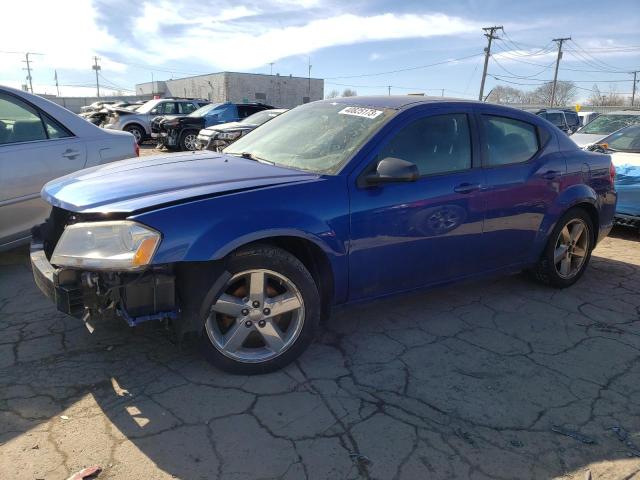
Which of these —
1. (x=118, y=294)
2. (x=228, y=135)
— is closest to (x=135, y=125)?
(x=228, y=135)

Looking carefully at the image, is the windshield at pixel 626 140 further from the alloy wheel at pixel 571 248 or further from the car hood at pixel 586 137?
the alloy wheel at pixel 571 248

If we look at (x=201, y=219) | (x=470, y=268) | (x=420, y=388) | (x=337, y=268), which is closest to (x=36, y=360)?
(x=201, y=219)

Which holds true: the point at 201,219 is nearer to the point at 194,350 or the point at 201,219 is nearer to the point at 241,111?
the point at 194,350

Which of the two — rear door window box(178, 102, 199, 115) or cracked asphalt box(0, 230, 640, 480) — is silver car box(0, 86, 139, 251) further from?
rear door window box(178, 102, 199, 115)

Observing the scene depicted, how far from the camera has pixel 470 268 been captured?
3793 mm

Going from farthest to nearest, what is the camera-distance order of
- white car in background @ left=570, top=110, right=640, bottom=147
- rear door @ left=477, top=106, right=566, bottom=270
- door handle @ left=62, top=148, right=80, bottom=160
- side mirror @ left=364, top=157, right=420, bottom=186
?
white car in background @ left=570, top=110, right=640, bottom=147 < door handle @ left=62, top=148, right=80, bottom=160 < rear door @ left=477, top=106, right=566, bottom=270 < side mirror @ left=364, top=157, right=420, bottom=186

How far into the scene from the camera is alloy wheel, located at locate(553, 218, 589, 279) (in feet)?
14.6

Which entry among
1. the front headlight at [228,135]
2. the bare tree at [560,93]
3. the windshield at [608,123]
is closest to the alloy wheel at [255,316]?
the front headlight at [228,135]

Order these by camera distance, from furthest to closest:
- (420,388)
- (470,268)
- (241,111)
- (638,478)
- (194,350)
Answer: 1. (241,111)
2. (470,268)
3. (194,350)
4. (420,388)
5. (638,478)

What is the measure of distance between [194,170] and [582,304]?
3.36 metres

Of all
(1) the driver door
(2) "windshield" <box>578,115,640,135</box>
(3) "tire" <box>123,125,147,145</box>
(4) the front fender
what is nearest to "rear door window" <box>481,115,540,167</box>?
(1) the driver door

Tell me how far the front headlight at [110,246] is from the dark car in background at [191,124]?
11.8m

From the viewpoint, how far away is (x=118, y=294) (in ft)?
8.29

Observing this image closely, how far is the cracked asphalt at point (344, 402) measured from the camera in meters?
2.29
